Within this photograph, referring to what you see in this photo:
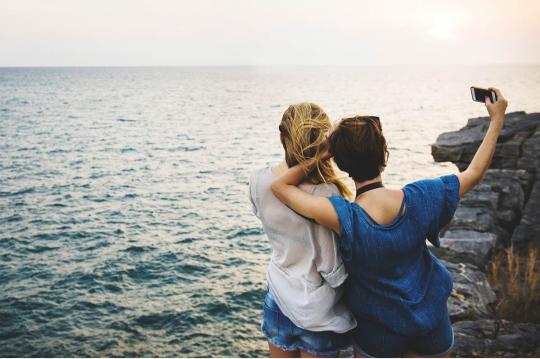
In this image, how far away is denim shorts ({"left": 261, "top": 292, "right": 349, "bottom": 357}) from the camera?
98.0 inches

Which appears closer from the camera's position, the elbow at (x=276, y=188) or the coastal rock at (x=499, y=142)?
the elbow at (x=276, y=188)

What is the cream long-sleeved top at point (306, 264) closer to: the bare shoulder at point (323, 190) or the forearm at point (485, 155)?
the bare shoulder at point (323, 190)

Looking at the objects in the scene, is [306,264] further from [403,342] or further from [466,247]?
[466,247]

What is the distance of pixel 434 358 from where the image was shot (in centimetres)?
233

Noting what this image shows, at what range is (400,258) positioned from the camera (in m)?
2.23

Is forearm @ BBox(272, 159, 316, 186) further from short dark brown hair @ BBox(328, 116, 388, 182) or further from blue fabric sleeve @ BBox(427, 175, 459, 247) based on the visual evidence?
blue fabric sleeve @ BBox(427, 175, 459, 247)

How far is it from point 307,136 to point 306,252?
63 centimetres

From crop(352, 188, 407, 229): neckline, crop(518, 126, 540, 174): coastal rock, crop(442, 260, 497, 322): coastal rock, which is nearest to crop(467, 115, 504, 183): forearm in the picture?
crop(352, 188, 407, 229): neckline

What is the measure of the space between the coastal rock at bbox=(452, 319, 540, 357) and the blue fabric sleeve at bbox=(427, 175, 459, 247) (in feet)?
9.88

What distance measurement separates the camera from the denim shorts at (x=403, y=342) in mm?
2322

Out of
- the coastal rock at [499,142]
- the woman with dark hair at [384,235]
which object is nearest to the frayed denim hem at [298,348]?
the woman with dark hair at [384,235]

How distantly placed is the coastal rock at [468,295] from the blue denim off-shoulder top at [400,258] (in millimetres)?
3245

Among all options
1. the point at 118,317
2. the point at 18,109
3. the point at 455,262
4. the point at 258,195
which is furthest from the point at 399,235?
the point at 18,109

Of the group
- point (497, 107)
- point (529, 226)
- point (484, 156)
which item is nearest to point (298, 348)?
point (484, 156)
